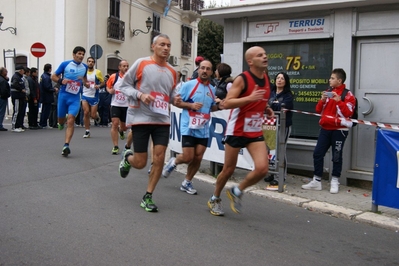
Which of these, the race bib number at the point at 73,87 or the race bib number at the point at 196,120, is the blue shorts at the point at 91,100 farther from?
the race bib number at the point at 196,120

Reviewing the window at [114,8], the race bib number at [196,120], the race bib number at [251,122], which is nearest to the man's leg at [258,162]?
the race bib number at [251,122]

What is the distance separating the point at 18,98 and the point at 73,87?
6255 millimetres

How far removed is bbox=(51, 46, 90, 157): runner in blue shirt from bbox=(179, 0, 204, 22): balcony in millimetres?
25909

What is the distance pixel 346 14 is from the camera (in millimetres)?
8281

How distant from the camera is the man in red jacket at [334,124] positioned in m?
7.50

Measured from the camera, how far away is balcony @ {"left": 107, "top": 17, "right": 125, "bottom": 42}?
85.3 feet

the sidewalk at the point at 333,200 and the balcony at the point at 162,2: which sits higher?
the balcony at the point at 162,2

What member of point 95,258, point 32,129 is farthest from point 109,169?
point 32,129

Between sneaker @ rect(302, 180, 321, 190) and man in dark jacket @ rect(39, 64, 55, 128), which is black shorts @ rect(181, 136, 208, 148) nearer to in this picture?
sneaker @ rect(302, 180, 321, 190)

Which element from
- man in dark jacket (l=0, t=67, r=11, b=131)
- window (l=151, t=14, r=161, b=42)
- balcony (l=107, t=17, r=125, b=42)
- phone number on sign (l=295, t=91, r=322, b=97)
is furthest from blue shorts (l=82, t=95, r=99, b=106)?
window (l=151, t=14, r=161, b=42)

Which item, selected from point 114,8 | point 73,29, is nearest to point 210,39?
point 114,8

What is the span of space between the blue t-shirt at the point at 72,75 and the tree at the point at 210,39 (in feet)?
116

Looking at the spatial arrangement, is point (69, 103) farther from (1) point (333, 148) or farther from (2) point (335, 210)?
(2) point (335, 210)

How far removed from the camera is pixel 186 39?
117 feet
